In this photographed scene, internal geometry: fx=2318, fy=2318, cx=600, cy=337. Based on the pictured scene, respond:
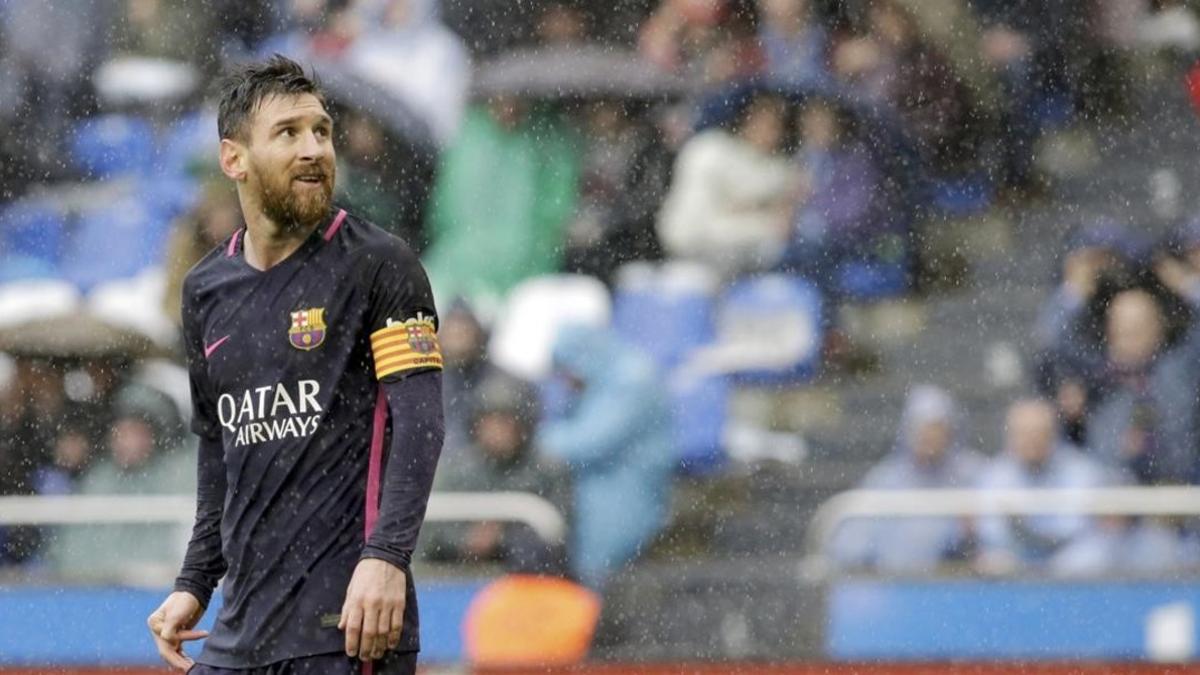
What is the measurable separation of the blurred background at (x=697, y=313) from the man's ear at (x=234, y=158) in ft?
12.1

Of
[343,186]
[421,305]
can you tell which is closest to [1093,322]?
[343,186]

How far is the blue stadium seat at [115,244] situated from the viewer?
8234 mm

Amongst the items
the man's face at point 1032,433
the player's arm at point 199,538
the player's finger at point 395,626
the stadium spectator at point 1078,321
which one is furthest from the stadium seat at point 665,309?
the player's finger at point 395,626

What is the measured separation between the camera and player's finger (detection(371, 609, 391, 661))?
3.55m

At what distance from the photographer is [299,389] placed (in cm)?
373

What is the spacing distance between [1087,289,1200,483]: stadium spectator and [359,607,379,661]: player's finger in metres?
4.63

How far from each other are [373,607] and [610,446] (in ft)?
13.9

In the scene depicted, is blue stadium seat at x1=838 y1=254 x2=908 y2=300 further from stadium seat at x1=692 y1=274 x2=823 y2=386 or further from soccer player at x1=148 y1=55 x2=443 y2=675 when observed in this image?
soccer player at x1=148 y1=55 x2=443 y2=675

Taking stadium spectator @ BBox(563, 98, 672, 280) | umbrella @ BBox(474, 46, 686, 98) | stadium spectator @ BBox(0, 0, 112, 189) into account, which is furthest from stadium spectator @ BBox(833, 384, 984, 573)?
stadium spectator @ BBox(0, 0, 112, 189)

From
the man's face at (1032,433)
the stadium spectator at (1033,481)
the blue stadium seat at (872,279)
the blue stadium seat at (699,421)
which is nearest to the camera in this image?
the stadium spectator at (1033,481)

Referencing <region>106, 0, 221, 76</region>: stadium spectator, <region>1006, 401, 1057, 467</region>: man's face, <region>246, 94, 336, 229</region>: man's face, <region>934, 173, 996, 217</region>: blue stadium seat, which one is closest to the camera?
<region>246, 94, 336, 229</region>: man's face

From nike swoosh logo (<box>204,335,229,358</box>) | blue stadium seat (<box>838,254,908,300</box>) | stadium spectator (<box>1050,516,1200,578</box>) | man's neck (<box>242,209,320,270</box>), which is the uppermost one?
blue stadium seat (<box>838,254,908,300</box>)

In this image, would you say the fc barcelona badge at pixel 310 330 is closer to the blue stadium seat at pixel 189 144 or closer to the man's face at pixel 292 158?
the man's face at pixel 292 158

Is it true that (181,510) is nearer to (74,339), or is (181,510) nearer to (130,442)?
(130,442)
